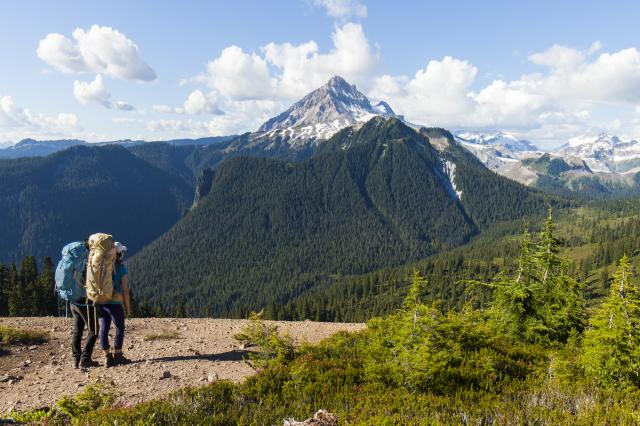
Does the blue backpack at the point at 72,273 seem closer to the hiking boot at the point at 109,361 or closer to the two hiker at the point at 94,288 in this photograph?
the two hiker at the point at 94,288

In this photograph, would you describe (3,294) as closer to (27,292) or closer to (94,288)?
(27,292)

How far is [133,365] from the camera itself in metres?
12.5

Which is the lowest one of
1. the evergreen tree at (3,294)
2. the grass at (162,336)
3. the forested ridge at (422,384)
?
the evergreen tree at (3,294)

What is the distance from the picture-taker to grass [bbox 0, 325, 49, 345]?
46.5 ft

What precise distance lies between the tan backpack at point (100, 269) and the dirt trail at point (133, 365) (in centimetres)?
252

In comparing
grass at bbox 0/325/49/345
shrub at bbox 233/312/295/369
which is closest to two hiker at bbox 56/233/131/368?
grass at bbox 0/325/49/345

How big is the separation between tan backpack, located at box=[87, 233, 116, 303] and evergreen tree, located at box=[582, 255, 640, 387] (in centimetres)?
1409

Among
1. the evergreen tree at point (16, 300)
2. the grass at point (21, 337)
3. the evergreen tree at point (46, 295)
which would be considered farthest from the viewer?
the evergreen tree at point (46, 295)

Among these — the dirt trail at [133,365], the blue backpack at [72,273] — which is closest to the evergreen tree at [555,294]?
the dirt trail at [133,365]

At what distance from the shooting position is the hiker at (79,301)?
11766 millimetres

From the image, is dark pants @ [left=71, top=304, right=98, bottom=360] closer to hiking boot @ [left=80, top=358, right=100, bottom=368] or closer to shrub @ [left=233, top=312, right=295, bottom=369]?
hiking boot @ [left=80, top=358, right=100, bottom=368]

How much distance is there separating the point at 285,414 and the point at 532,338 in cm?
1348

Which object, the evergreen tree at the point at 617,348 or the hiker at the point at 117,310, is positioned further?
the hiker at the point at 117,310

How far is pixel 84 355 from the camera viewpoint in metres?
12.1
